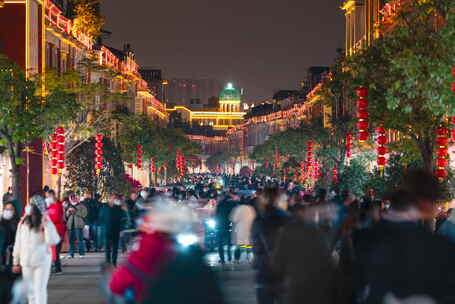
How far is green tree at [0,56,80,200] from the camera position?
94.4ft

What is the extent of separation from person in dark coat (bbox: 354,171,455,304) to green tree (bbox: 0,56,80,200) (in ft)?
77.7

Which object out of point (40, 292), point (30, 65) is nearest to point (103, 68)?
point (30, 65)

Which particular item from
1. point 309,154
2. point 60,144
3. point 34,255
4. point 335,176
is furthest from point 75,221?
point 309,154

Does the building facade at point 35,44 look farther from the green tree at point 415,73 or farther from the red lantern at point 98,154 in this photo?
the green tree at point 415,73

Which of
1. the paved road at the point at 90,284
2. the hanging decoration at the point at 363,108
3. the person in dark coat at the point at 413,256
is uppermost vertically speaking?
the hanging decoration at the point at 363,108

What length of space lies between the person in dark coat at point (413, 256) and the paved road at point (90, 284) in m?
8.84

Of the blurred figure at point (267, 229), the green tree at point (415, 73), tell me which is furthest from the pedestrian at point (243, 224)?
the blurred figure at point (267, 229)

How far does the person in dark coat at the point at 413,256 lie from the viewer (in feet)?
17.9

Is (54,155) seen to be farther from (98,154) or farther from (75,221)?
(75,221)

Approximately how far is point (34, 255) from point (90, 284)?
566 centimetres

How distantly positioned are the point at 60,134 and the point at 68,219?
28.7 feet

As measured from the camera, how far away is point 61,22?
46438mm

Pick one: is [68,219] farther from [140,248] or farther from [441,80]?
[140,248]

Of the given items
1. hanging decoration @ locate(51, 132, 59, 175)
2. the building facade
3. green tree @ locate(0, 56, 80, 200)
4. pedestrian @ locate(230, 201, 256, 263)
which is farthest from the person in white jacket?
the building facade
